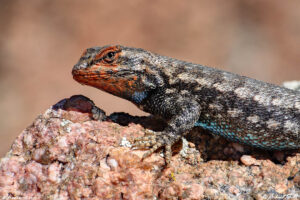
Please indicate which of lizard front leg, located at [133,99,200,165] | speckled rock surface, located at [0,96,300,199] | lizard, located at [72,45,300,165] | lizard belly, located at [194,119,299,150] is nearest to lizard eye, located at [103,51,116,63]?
lizard, located at [72,45,300,165]

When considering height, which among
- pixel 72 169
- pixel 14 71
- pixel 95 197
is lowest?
pixel 95 197

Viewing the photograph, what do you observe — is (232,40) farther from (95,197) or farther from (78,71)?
(95,197)

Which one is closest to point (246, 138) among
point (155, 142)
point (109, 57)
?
point (155, 142)

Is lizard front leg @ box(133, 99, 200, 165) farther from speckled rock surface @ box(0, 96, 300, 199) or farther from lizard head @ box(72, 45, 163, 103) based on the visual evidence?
lizard head @ box(72, 45, 163, 103)

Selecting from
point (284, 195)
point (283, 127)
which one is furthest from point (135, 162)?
point (283, 127)

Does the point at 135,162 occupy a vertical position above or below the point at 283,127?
below

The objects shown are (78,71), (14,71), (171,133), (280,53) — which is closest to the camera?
(171,133)
